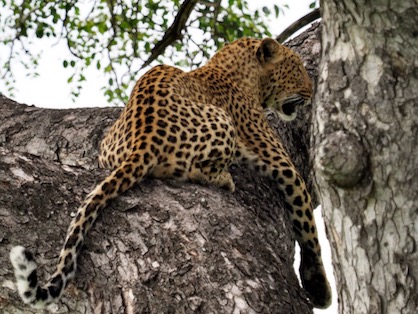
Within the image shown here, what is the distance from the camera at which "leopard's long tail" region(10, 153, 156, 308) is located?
412 centimetres

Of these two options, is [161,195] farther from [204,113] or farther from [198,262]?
[204,113]

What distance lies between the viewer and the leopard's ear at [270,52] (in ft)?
24.4

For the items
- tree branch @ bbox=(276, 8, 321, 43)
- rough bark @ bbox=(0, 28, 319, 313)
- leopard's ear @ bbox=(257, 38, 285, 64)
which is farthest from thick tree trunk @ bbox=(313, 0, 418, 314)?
tree branch @ bbox=(276, 8, 321, 43)

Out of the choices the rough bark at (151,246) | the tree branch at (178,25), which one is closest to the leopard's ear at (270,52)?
the tree branch at (178,25)

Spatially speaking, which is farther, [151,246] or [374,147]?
[151,246]

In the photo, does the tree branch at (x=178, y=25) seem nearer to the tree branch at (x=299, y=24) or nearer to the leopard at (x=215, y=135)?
the leopard at (x=215, y=135)

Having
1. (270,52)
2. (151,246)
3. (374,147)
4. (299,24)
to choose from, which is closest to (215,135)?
(151,246)

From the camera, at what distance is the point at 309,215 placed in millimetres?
6316

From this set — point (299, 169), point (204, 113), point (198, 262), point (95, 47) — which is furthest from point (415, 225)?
point (95, 47)

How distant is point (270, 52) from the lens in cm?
748

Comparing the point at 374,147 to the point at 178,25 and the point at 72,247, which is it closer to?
the point at 72,247

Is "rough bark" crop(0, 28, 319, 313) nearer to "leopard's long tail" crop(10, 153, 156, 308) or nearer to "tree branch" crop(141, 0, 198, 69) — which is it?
"leopard's long tail" crop(10, 153, 156, 308)

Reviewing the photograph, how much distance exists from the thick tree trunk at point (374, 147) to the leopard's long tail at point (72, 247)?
4.59 feet

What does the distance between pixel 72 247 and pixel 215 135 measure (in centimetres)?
175
